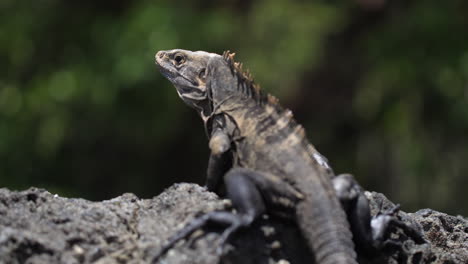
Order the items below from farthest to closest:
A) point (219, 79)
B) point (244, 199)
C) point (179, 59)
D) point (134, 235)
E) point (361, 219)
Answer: point (179, 59) → point (219, 79) → point (361, 219) → point (134, 235) → point (244, 199)

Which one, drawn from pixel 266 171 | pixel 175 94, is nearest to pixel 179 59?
pixel 266 171

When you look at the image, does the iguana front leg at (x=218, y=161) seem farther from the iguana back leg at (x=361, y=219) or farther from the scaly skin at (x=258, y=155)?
the iguana back leg at (x=361, y=219)

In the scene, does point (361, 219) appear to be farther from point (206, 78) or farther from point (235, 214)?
point (206, 78)

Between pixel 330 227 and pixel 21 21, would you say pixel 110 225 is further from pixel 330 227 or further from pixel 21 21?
pixel 21 21

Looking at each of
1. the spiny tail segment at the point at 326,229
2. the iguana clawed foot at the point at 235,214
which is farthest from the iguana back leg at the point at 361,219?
the iguana clawed foot at the point at 235,214

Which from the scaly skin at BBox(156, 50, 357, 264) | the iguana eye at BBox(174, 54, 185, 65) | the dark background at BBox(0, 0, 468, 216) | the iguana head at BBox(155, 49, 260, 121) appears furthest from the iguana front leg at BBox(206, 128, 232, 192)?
the dark background at BBox(0, 0, 468, 216)

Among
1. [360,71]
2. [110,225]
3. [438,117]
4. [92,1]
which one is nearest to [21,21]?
[92,1]
